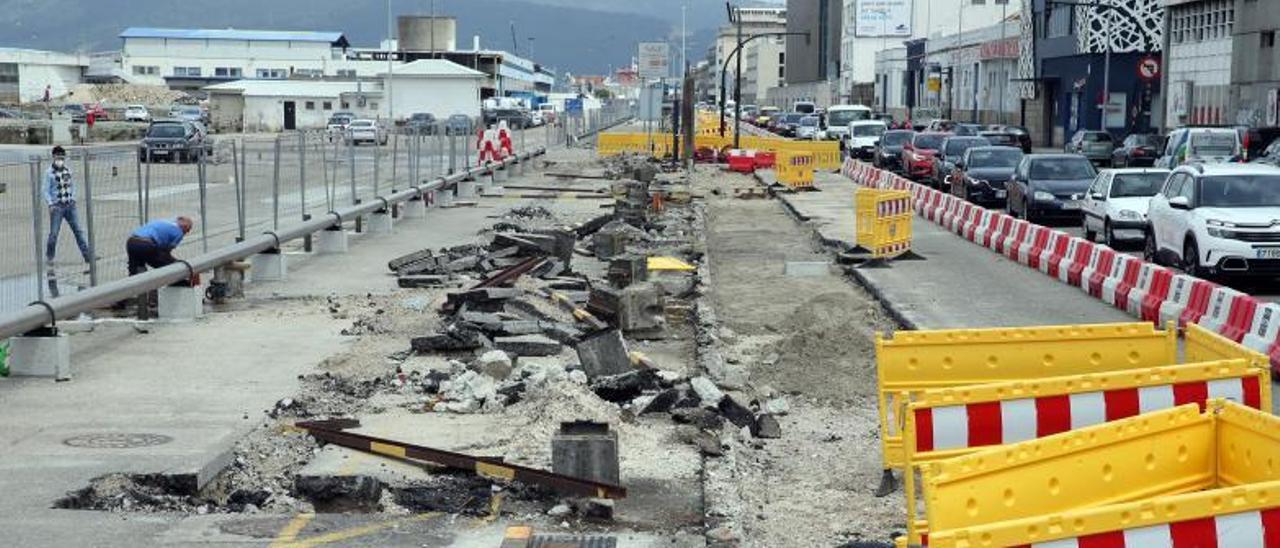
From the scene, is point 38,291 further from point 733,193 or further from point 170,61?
point 170,61

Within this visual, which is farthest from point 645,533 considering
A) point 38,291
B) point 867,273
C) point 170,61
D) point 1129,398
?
point 170,61

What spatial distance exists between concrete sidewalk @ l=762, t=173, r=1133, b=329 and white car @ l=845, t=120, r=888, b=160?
36755 millimetres

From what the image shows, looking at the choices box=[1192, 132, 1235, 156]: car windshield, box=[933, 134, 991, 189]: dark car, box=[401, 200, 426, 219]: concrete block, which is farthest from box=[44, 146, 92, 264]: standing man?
box=[933, 134, 991, 189]: dark car

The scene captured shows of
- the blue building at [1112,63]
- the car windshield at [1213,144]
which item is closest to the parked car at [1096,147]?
the blue building at [1112,63]

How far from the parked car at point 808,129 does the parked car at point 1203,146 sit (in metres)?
40.5

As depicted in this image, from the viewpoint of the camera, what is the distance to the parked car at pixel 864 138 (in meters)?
68.8

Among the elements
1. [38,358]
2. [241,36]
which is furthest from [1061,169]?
[241,36]

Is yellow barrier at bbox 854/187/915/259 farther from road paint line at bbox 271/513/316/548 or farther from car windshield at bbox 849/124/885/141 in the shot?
car windshield at bbox 849/124/885/141

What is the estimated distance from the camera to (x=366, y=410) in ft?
40.0

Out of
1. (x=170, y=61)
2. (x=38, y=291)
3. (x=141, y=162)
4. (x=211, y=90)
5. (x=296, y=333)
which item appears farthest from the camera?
(x=170, y=61)

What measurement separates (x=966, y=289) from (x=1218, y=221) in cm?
323

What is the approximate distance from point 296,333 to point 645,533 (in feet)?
25.7

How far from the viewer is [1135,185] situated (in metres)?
28.9

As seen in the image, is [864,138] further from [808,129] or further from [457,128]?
[457,128]
